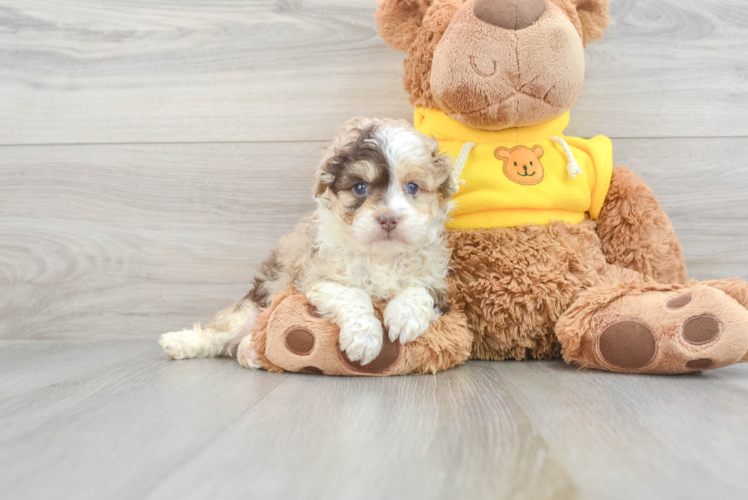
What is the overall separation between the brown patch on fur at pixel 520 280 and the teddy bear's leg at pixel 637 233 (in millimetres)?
95

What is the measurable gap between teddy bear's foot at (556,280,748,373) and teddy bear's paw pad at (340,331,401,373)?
40 centimetres

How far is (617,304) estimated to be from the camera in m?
Answer: 1.23

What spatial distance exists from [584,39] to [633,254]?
62 cm

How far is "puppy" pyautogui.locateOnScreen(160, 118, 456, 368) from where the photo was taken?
1195 mm

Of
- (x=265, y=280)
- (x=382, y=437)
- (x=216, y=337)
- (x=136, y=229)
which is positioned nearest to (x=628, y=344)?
(x=382, y=437)

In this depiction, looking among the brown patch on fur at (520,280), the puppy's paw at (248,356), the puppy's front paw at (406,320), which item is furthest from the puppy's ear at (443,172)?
the puppy's paw at (248,356)

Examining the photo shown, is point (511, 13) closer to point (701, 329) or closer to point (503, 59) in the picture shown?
point (503, 59)

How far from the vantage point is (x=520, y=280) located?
134 centimetres

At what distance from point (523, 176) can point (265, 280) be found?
30.2 inches

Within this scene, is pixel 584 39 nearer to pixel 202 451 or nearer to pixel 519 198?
pixel 519 198

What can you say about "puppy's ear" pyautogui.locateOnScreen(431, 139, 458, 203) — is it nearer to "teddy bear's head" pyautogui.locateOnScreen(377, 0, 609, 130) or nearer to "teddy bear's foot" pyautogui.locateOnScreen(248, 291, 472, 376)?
"teddy bear's head" pyautogui.locateOnScreen(377, 0, 609, 130)

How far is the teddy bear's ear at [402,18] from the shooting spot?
1.47m

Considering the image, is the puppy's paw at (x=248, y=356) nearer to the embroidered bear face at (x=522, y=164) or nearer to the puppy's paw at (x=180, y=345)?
the puppy's paw at (x=180, y=345)

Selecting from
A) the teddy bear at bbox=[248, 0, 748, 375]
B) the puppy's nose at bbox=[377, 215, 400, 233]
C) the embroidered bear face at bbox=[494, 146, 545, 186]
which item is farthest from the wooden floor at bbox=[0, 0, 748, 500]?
the embroidered bear face at bbox=[494, 146, 545, 186]
